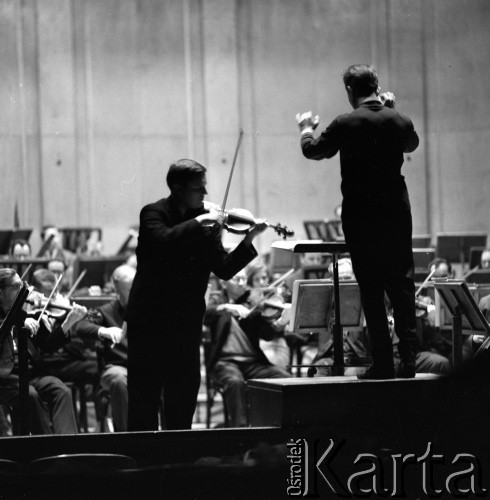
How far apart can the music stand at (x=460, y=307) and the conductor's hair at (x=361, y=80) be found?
1166 mm

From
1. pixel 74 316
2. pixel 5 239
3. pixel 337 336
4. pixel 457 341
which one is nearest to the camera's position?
pixel 337 336

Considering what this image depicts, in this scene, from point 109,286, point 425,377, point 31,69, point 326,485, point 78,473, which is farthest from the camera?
point 31,69

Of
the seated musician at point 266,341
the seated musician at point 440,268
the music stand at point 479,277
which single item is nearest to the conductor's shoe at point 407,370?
the seated musician at point 266,341

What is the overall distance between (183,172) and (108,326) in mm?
1961

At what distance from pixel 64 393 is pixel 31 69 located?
8.39m

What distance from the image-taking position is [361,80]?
3717mm

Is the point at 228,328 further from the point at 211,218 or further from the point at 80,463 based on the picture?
the point at 80,463

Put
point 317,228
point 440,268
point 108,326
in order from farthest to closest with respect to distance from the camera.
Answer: point 317,228 → point 440,268 → point 108,326

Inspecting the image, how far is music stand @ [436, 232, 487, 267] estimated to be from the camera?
10.1 m

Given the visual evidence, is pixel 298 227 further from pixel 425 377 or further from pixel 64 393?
pixel 425 377

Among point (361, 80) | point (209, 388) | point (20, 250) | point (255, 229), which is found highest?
point (361, 80)

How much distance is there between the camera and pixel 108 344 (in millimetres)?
5707

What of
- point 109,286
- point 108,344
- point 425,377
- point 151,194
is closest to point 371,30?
point 151,194

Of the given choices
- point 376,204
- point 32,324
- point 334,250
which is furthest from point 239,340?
point 376,204
